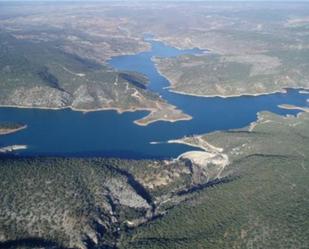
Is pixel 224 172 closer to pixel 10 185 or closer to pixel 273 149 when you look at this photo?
pixel 273 149

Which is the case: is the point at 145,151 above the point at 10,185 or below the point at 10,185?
below

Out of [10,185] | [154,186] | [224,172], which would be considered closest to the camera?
[10,185]

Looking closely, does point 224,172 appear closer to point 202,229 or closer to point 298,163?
point 298,163

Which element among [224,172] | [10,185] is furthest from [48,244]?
[224,172]

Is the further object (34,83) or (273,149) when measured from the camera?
(34,83)

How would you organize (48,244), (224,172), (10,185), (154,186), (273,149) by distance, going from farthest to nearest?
(273,149) → (224,172) → (154,186) → (10,185) → (48,244)

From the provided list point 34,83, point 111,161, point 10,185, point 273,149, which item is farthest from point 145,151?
point 34,83
